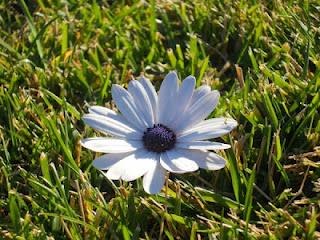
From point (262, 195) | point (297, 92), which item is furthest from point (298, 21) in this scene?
point (262, 195)

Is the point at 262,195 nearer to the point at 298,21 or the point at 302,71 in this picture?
the point at 302,71

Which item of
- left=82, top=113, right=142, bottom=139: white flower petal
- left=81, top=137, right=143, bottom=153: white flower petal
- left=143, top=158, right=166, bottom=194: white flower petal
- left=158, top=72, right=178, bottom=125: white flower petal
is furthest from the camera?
left=158, top=72, right=178, bottom=125: white flower petal

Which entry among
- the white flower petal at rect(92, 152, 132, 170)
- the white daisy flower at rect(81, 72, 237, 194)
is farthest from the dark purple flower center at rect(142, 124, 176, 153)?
the white flower petal at rect(92, 152, 132, 170)

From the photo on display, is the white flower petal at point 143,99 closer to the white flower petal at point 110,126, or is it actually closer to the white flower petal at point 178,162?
the white flower petal at point 110,126

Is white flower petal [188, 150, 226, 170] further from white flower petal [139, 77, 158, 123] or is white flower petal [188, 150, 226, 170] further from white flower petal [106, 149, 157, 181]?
white flower petal [139, 77, 158, 123]

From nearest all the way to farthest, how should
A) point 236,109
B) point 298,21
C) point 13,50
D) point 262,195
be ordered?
point 262,195, point 236,109, point 298,21, point 13,50

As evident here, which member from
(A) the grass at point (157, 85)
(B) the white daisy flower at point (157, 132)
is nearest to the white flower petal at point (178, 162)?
(B) the white daisy flower at point (157, 132)

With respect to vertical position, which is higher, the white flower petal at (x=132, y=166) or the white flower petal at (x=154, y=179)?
the white flower petal at (x=132, y=166)

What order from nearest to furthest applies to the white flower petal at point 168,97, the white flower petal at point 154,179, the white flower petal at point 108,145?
the white flower petal at point 154,179, the white flower petal at point 108,145, the white flower petal at point 168,97
